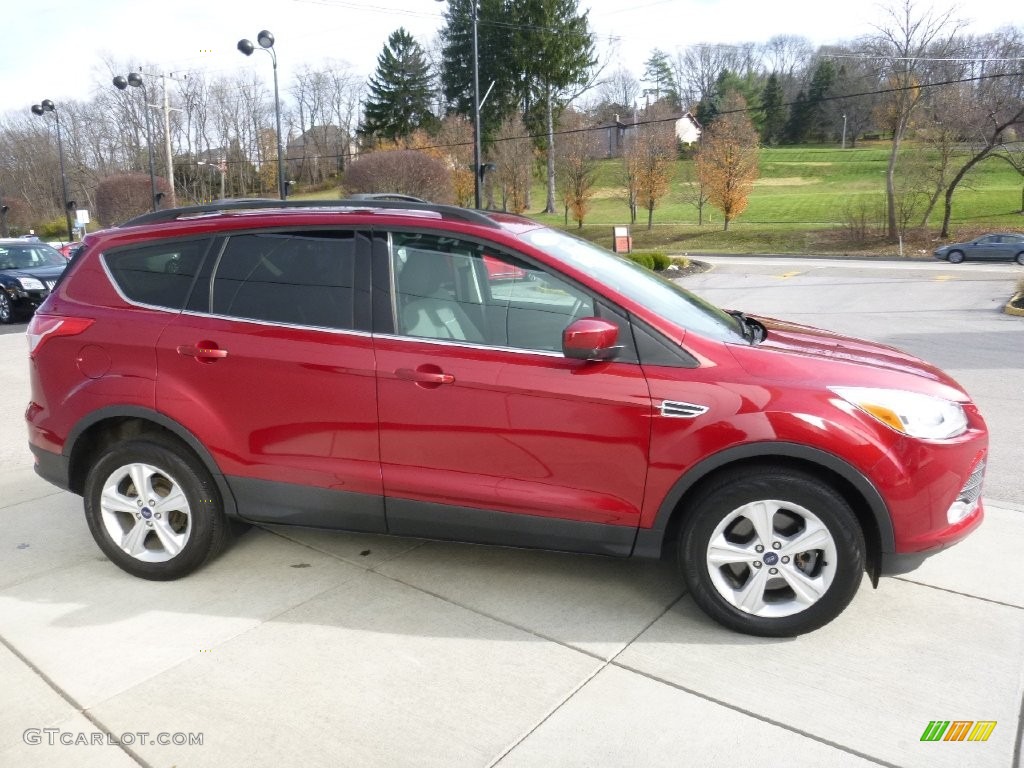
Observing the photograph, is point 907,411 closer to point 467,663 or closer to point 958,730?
Answer: point 958,730

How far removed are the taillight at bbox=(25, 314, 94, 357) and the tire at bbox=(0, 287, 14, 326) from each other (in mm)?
13614

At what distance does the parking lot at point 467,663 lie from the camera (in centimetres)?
276

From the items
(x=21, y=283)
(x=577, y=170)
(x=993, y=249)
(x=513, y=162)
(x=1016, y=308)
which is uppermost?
(x=513, y=162)

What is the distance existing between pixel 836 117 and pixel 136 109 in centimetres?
7588

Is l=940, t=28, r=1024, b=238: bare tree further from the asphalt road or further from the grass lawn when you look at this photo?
the asphalt road

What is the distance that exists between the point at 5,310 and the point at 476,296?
1547cm

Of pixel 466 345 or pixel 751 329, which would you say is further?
pixel 751 329

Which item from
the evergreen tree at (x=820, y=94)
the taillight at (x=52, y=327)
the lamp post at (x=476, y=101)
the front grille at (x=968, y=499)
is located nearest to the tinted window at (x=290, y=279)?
the taillight at (x=52, y=327)

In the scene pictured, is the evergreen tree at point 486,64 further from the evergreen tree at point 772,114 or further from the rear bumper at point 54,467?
the rear bumper at point 54,467

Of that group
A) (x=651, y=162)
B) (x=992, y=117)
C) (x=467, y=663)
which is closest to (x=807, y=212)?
(x=651, y=162)

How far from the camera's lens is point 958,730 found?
2.80m

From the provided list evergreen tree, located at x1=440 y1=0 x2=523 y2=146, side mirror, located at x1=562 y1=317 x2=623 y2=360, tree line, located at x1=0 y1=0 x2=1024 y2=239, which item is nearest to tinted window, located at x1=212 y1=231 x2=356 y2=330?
side mirror, located at x1=562 y1=317 x2=623 y2=360

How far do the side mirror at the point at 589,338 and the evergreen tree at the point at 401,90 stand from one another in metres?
72.5

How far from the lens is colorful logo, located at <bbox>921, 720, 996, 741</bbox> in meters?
2.76
